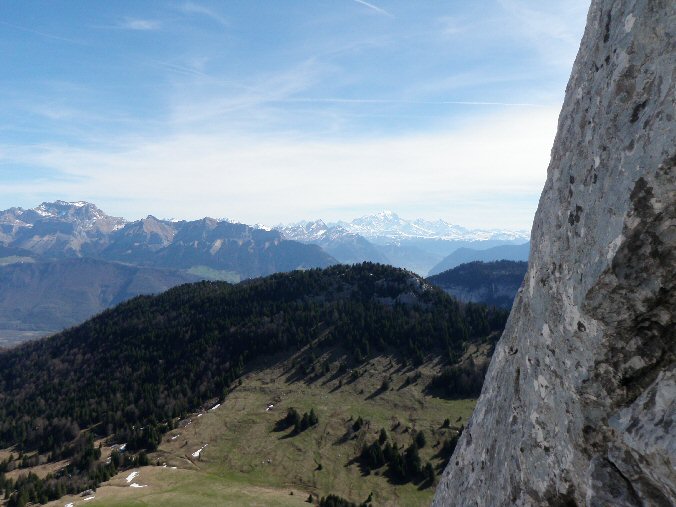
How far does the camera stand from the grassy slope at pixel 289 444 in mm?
81500

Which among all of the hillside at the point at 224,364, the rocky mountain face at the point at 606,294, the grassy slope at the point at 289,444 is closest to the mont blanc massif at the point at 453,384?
the rocky mountain face at the point at 606,294

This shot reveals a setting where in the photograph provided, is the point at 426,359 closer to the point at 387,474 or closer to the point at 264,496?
the point at 387,474

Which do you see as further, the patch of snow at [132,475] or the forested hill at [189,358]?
the forested hill at [189,358]

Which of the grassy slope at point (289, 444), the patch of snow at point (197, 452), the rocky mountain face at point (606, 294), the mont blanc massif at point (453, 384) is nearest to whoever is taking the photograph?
the rocky mountain face at point (606, 294)

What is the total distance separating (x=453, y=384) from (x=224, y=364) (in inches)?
3219

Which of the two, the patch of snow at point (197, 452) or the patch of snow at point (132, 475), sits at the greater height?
the patch of snow at point (132, 475)

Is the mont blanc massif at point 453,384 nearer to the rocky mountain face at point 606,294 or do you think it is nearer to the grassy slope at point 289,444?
the rocky mountain face at point 606,294

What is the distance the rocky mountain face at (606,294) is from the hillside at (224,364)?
11450 centimetres

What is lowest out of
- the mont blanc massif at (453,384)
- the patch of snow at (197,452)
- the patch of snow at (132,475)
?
the patch of snow at (197,452)

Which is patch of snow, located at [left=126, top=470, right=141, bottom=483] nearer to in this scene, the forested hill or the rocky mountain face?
the forested hill

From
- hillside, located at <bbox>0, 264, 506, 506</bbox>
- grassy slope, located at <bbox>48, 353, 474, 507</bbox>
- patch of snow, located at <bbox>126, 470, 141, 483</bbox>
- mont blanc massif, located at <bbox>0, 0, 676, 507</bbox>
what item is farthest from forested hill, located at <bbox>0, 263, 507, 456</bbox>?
patch of snow, located at <bbox>126, 470, 141, 483</bbox>

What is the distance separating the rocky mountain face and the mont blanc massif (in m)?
0.03

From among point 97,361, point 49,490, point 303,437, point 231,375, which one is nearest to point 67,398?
A: point 97,361

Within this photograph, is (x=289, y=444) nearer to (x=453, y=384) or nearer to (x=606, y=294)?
(x=453, y=384)
